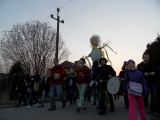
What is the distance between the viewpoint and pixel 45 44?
114ft

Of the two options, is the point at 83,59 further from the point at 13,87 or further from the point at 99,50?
the point at 13,87

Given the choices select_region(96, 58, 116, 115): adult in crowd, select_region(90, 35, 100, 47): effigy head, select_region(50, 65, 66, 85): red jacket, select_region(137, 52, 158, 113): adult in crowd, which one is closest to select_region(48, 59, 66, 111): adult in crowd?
select_region(50, 65, 66, 85): red jacket

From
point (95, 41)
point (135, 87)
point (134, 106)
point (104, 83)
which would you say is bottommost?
point (134, 106)

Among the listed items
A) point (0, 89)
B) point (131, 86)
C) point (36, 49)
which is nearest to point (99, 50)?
point (131, 86)

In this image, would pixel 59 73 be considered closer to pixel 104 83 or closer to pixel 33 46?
pixel 104 83

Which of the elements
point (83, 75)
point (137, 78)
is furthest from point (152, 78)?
point (83, 75)

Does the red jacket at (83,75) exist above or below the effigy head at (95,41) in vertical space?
below

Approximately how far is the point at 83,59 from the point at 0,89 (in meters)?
20.4

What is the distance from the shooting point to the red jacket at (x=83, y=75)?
11008 millimetres

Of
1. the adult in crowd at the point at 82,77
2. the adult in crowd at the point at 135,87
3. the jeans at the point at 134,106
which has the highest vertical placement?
the adult in crowd at the point at 82,77

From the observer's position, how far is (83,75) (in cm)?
1107

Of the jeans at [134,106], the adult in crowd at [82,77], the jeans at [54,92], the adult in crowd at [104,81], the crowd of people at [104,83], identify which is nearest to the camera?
the jeans at [134,106]

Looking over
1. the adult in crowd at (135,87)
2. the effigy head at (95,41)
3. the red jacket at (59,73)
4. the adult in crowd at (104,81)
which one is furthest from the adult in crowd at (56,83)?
the adult in crowd at (135,87)

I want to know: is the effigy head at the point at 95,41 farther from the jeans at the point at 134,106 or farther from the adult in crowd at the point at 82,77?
the jeans at the point at 134,106
